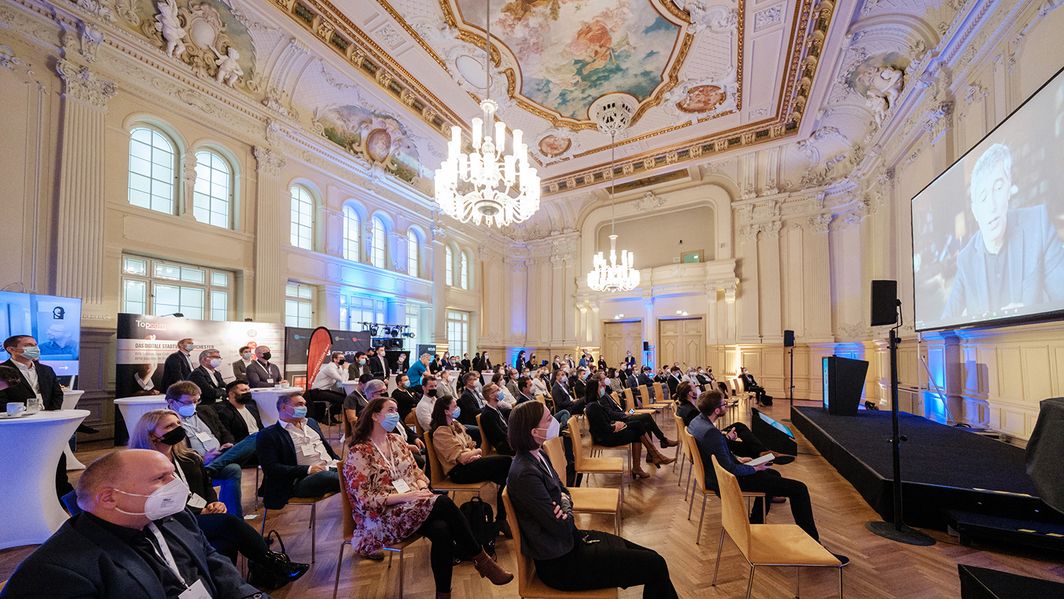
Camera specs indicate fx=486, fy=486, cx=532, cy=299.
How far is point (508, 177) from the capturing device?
5898mm

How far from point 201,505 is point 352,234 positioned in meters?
9.70

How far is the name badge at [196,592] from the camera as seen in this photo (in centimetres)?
153

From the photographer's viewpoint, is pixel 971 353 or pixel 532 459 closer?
pixel 532 459

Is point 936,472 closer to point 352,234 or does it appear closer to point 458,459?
point 458,459

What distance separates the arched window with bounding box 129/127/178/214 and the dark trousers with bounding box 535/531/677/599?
28.2ft

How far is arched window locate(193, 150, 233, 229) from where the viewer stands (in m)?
8.27

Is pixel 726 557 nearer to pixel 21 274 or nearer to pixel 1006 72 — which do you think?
pixel 1006 72

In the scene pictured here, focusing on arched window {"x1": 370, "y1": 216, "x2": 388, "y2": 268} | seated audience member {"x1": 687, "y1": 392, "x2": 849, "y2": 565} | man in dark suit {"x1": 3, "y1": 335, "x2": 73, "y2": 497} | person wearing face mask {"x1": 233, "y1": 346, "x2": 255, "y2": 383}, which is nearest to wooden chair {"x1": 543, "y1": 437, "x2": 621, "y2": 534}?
seated audience member {"x1": 687, "y1": 392, "x2": 849, "y2": 565}

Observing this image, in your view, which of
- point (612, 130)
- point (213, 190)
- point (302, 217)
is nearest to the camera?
point (213, 190)

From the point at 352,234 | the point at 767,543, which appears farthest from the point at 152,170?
the point at 767,543

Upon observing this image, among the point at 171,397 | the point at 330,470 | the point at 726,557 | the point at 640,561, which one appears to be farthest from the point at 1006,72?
the point at 171,397

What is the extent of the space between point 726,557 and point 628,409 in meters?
4.50

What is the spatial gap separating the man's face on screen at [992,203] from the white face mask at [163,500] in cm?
662

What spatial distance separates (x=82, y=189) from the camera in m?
6.65
